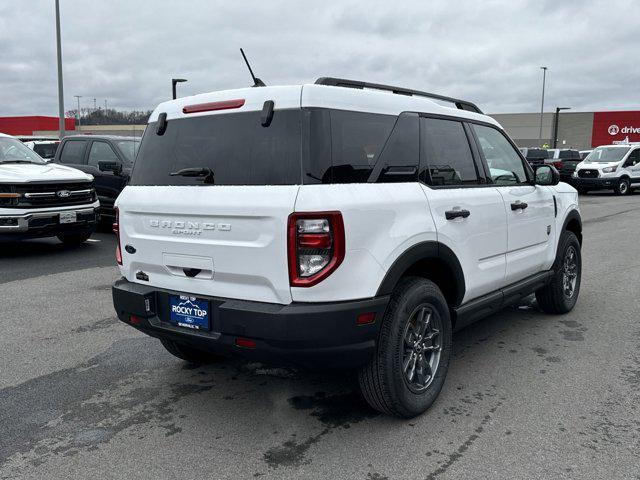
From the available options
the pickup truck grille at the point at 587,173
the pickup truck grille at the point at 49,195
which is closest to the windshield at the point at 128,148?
the pickup truck grille at the point at 49,195

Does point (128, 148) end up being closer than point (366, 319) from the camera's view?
No

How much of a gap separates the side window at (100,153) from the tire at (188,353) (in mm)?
7551

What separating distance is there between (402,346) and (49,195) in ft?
23.6

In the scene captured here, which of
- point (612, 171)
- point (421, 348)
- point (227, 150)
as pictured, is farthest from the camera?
point (612, 171)

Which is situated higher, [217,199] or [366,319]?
[217,199]

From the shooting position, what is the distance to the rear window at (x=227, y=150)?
9.93 ft

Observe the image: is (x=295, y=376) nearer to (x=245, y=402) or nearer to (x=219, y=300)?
(x=245, y=402)

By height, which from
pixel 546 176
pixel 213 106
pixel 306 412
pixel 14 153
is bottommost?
pixel 306 412

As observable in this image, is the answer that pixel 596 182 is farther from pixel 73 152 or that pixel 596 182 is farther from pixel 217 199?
pixel 217 199

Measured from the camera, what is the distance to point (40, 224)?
8547mm

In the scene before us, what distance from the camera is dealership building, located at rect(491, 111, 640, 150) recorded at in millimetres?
50344

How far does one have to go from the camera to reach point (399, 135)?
11.4 ft

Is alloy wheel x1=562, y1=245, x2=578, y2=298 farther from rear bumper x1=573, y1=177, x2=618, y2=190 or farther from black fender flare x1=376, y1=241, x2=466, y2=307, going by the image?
rear bumper x1=573, y1=177, x2=618, y2=190

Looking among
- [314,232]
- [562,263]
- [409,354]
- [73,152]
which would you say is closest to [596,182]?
[73,152]
